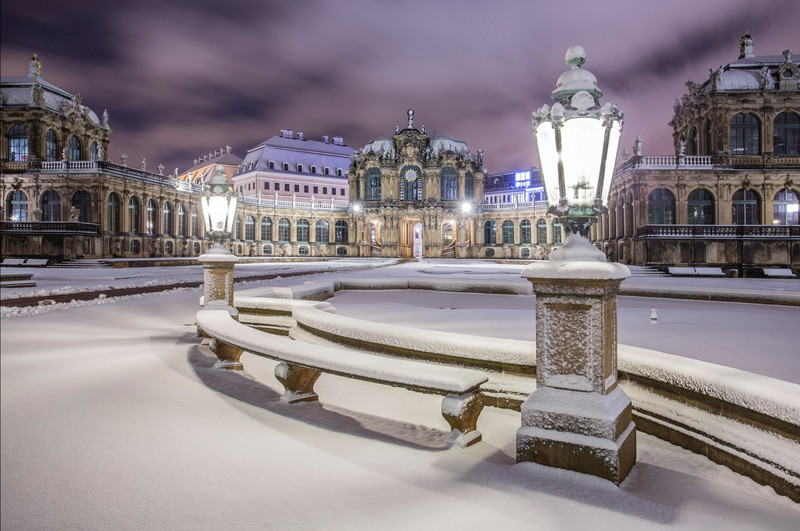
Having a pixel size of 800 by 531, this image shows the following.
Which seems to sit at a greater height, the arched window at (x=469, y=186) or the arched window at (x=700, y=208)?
the arched window at (x=469, y=186)

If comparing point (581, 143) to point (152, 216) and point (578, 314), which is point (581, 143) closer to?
point (578, 314)

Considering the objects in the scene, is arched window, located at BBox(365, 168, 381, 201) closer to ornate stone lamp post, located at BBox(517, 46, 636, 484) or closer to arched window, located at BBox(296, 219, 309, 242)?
arched window, located at BBox(296, 219, 309, 242)

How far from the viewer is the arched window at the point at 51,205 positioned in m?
38.8

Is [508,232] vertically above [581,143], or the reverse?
[508,232]

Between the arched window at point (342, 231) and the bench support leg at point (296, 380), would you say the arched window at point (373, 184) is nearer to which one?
the arched window at point (342, 231)

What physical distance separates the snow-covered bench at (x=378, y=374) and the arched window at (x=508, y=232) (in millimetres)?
53431

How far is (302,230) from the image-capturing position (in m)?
60.0

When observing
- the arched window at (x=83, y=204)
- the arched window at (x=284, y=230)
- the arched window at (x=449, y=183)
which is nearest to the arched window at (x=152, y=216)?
the arched window at (x=83, y=204)

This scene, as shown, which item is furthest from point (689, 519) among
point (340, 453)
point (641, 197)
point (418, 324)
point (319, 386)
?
point (641, 197)

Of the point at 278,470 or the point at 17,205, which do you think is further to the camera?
the point at 17,205

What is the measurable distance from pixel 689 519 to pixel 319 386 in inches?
163

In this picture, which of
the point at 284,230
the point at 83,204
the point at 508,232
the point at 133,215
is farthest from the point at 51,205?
the point at 508,232

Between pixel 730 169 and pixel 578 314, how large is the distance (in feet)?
126

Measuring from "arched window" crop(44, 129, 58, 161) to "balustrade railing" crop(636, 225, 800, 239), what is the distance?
47.9 metres
